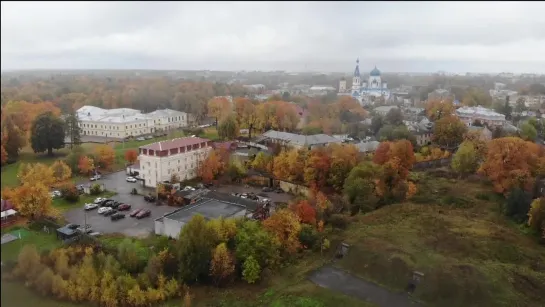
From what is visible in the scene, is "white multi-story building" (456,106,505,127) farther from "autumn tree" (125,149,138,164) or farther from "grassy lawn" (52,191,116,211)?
"grassy lawn" (52,191,116,211)

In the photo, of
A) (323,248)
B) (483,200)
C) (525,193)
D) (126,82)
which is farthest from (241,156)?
(126,82)

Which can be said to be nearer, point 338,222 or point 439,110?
point 338,222

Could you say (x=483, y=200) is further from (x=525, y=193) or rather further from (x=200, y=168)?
(x=200, y=168)

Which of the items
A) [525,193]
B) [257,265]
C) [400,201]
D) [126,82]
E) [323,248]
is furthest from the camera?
[126,82]

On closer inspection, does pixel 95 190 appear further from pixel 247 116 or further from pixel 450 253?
pixel 247 116

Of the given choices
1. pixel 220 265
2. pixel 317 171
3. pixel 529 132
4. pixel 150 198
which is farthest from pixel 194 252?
pixel 529 132

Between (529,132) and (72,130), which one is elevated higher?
(529,132)

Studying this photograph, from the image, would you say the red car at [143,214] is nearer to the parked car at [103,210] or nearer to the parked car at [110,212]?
the parked car at [110,212]
